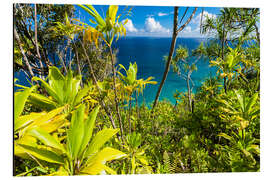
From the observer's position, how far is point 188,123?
1.20 metres

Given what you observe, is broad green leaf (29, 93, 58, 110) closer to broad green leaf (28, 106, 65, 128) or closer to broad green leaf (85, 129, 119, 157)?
broad green leaf (28, 106, 65, 128)

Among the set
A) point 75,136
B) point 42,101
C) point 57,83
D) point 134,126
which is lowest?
point 134,126

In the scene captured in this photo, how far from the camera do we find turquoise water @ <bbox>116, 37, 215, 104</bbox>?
1.23 metres

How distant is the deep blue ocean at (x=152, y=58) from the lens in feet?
4.03

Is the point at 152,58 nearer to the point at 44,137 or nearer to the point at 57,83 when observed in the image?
the point at 57,83

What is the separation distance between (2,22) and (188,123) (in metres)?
1.56

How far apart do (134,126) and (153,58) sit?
27.0 inches

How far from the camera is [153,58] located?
136cm

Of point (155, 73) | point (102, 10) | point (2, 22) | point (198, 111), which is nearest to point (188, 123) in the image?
point (198, 111)

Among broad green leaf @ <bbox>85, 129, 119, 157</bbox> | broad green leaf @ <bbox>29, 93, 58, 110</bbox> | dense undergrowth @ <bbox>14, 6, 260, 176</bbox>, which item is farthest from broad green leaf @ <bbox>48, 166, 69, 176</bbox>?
broad green leaf @ <bbox>29, 93, 58, 110</bbox>

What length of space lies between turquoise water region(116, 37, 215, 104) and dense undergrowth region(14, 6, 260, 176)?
3.6 inches

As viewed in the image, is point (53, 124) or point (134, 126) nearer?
point (53, 124)

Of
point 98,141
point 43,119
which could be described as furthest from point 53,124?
point 98,141

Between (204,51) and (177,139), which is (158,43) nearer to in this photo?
(204,51)
